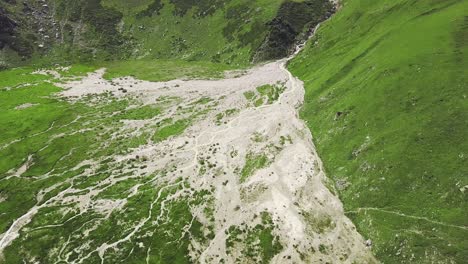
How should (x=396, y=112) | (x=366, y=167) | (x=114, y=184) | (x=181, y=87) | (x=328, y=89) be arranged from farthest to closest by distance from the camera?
(x=181, y=87)
(x=328, y=89)
(x=114, y=184)
(x=396, y=112)
(x=366, y=167)

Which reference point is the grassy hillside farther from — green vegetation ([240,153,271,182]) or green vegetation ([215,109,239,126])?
green vegetation ([215,109,239,126])

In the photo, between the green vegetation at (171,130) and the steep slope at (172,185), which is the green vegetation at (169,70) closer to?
the steep slope at (172,185)

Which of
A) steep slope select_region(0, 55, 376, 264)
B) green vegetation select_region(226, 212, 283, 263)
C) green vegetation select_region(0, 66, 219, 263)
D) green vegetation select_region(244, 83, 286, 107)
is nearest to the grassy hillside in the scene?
steep slope select_region(0, 55, 376, 264)

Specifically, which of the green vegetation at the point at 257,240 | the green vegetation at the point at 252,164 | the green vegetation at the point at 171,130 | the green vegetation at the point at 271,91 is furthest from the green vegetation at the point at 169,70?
the green vegetation at the point at 257,240

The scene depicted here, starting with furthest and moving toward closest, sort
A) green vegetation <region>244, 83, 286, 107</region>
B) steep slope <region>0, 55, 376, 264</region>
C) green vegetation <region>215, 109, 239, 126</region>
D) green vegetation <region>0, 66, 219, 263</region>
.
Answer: green vegetation <region>244, 83, 286, 107</region> → green vegetation <region>215, 109, 239, 126</region> → green vegetation <region>0, 66, 219, 263</region> → steep slope <region>0, 55, 376, 264</region>

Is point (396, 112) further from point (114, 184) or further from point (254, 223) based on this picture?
point (114, 184)

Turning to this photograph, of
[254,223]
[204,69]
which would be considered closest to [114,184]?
[254,223]

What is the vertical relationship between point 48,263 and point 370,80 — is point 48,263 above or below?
below

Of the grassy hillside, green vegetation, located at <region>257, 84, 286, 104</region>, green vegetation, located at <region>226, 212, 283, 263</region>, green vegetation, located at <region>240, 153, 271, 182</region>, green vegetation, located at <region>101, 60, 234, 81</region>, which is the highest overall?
the grassy hillside
